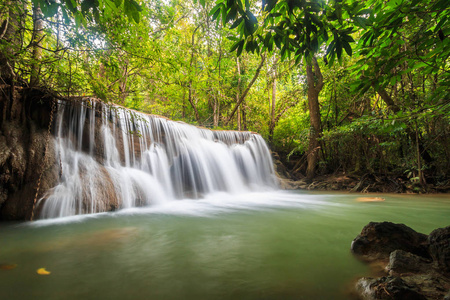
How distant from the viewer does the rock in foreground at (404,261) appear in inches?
51.9

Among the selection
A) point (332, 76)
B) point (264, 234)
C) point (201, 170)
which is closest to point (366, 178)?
point (332, 76)

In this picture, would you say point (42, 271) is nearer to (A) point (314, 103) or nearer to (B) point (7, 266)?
(B) point (7, 266)

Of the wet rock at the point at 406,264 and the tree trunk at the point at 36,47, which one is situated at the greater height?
the tree trunk at the point at 36,47

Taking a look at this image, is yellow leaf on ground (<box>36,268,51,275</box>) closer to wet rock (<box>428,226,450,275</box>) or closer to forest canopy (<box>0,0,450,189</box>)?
forest canopy (<box>0,0,450,189</box>)

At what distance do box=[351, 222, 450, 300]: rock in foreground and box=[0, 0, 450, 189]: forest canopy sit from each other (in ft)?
4.05

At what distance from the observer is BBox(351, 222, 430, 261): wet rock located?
2039mm

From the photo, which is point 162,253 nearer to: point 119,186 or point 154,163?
point 119,186

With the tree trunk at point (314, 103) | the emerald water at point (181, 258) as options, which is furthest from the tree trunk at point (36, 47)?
the tree trunk at point (314, 103)

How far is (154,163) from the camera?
678 cm

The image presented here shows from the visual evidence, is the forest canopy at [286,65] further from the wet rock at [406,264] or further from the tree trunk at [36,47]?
the wet rock at [406,264]

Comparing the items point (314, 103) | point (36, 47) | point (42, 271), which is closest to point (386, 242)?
point (42, 271)

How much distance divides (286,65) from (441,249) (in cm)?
1087

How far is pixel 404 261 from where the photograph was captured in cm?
176

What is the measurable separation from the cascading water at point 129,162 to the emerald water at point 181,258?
74cm
